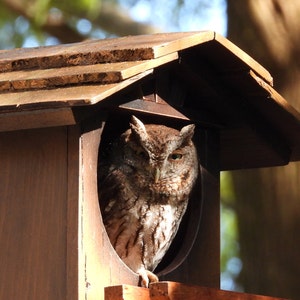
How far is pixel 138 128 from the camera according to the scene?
4.87m

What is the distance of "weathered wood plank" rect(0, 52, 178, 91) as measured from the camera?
14.0 ft

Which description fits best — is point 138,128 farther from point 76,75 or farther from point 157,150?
point 76,75

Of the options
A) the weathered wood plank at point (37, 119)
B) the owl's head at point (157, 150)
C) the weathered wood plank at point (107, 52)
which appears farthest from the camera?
the owl's head at point (157, 150)

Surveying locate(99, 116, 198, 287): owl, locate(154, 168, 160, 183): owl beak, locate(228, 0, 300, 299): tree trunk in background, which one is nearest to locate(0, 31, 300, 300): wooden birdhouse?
locate(99, 116, 198, 287): owl

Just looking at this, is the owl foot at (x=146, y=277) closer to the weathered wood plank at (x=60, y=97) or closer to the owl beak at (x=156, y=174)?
the owl beak at (x=156, y=174)

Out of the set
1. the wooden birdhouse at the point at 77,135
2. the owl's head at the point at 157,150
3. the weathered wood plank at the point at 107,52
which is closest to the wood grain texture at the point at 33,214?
the wooden birdhouse at the point at 77,135

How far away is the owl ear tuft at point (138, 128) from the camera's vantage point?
15.9 ft

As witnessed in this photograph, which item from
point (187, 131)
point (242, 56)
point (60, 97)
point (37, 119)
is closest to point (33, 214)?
point (37, 119)

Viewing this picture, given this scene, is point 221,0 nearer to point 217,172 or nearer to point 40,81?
point 217,172

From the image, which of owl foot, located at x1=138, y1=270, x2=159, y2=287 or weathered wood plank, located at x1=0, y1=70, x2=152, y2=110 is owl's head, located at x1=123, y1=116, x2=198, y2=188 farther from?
weathered wood plank, located at x1=0, y1=70, x2=152, y2=110

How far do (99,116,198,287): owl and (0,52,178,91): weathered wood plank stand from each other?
19.5 inches

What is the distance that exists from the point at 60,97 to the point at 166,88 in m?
0.99

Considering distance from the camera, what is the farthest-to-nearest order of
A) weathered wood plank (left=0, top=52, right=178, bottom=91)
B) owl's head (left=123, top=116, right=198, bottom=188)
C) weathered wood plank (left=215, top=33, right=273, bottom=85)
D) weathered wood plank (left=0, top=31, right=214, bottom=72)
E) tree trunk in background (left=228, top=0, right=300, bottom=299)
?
tree trunk in background (left=228, top=0, right=300, bottom=299)
owl's head (left=123, top=116, right=198, bottom=188)
weathered wood plank (left=215, top=33, right=273, bottom=85)
weathered wood plank (left=0, top=31, right=214, bottom=72)
weathered wood plank (left=0, top=52, right=178, bottom=91)

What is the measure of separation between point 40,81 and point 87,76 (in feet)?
0.61
